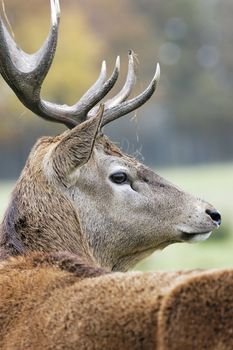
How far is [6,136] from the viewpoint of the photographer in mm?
50562

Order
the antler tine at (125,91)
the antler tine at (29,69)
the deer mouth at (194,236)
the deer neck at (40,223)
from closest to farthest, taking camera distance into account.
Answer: the deer neck at (40,223)
the antler tine at (29,69)
the deer mouth at (194,236)
the antler tine at (125,91)

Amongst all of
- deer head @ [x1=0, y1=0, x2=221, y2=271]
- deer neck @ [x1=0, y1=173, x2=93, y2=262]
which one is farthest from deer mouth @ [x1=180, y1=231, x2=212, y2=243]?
deer neck @ [x1=0, y1=173, x2=93, y2=262]

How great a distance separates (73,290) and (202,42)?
212 feet

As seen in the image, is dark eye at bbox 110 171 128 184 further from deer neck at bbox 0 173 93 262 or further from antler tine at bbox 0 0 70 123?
antler tine at bbox 0 0 70 123

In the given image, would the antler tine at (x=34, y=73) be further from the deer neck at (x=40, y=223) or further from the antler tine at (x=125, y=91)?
the deer neck at (x=40, y=223)

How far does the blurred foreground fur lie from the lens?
156 inches

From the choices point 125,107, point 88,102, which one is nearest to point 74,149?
point 88,102

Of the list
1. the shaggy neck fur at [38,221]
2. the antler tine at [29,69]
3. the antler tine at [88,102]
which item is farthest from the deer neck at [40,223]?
the antler tine at [88,102]

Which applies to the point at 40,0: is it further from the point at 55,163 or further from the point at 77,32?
the point at 55,163

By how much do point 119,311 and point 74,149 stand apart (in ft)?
8.00

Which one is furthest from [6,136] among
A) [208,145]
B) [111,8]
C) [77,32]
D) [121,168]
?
[121,168]

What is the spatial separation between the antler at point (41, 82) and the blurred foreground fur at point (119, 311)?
7.21 ft

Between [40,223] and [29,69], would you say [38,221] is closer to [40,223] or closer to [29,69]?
[40,223]

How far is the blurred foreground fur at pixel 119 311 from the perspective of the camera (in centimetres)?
397
